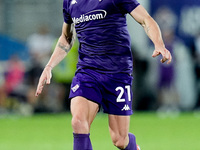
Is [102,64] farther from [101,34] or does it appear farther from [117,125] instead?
[117,125]

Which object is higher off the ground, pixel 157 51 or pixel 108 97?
pixel 157 51

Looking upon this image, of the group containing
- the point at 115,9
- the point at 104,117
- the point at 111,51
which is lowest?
the point at 104,117

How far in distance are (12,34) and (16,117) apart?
3.10 m

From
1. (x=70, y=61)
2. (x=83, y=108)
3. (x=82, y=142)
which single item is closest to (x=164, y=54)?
(x=83, y=108)

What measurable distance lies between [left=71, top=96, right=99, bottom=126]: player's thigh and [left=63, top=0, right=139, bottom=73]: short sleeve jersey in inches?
17.1

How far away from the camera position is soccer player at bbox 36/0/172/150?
7164 millimetres

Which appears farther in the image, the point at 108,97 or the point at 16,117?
the point at 16,117

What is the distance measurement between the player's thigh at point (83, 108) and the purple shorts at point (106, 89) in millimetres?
51

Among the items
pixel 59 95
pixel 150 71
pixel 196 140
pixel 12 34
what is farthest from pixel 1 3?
pixel 196 140

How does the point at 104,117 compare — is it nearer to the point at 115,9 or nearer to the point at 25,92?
→ the point at 25,92

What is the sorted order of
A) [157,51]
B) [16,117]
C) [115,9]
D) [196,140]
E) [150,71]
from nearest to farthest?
1. [157,51]
2. [115,9]
3. [196,140]
4. [16,117]
5. [150,71]

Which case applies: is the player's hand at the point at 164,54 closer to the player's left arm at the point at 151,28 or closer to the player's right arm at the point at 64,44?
the player's left arm at the point at 151,28

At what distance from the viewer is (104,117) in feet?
57.6

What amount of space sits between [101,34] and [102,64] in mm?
338
